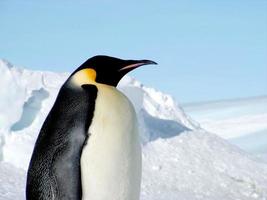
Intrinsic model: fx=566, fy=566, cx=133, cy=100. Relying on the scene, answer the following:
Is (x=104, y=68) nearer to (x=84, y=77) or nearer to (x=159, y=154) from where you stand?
(x=84, y=77)

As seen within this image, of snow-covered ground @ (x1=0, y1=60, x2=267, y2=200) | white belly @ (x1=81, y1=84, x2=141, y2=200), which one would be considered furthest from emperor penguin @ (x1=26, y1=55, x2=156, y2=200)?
snow-covered ground @ (x1=0, y1=60, x2=267, y2=200)

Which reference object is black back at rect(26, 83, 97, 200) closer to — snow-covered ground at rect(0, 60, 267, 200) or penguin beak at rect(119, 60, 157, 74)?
penguin beak at rect(119, 60, 157, 74)

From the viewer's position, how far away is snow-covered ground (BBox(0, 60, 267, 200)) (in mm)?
9477

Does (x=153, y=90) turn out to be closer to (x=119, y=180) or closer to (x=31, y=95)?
(x=31, y=95)

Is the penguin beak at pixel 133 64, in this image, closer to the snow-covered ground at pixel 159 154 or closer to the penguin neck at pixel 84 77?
the penguin neck at pixel 84 77

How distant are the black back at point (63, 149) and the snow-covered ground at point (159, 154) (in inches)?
220

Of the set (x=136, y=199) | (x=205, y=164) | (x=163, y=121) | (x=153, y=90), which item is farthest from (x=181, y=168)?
(x=136, y=199)

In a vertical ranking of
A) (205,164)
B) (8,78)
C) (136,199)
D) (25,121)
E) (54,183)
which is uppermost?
(54,183)

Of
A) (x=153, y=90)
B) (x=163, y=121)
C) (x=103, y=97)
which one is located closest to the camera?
(x=103, y=97)

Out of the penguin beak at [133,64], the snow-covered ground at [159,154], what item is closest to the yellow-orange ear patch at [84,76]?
the penguin beak at [133,64]

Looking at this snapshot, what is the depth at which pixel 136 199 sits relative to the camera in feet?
9.48

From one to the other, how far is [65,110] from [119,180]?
0.43 meters

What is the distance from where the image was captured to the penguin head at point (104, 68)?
2.84m

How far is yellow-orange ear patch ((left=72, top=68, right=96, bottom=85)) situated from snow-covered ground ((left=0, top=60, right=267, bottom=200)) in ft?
18.3
